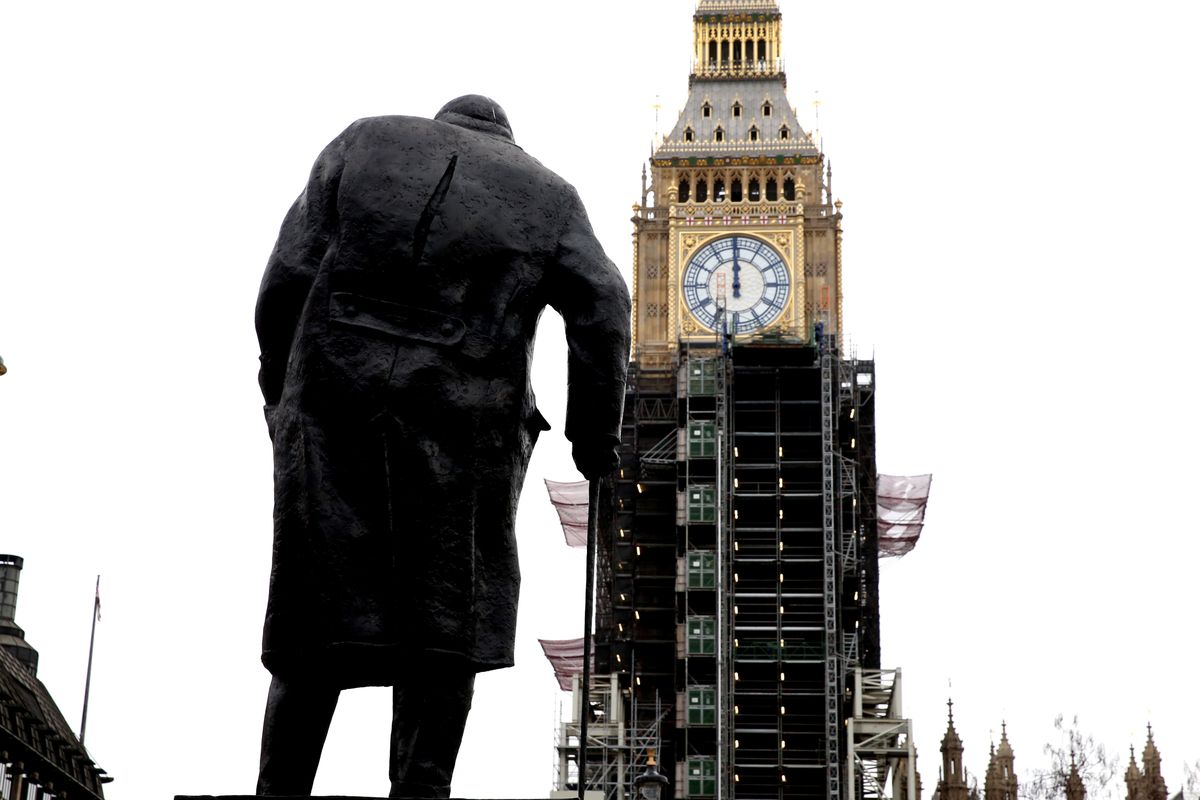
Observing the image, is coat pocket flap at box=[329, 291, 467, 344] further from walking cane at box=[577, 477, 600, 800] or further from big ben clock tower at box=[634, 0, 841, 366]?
big ben clock tower at box=[634, 0, 841, 366]

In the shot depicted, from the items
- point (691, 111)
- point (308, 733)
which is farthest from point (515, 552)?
point (691, 111)

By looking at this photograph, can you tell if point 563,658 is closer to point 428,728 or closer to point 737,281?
point 737,281

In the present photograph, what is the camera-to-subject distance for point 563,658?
2557 inches

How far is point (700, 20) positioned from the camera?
7925cm

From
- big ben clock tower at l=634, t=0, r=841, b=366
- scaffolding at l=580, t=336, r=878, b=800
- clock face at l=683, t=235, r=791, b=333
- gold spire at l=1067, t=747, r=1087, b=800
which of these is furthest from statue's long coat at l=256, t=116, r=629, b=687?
gold spire at l=1067, t=747, r=1087, b=800

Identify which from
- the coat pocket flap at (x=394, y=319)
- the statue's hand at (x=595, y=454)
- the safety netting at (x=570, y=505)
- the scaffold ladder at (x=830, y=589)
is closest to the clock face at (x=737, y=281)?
the scaffold ladder at (x=830, y=589)

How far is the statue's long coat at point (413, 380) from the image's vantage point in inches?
290

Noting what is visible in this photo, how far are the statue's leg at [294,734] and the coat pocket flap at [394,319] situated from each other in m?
1.24

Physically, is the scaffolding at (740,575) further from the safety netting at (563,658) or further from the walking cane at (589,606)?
the walking cane at (589,606)

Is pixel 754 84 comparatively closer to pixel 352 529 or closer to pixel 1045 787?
pixel 1045 787

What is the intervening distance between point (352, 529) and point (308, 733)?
0.71m

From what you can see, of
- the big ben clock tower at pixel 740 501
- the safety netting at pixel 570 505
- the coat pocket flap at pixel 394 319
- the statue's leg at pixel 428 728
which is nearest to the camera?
the statue's leg at pixel 428 728

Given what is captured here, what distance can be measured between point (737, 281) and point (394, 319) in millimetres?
64556

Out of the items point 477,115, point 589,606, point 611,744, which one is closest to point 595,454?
point 589,606
